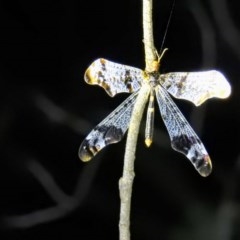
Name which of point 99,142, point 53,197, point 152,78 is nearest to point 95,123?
point 53,197

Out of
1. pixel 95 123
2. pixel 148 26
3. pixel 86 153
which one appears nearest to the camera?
pixel 148 26

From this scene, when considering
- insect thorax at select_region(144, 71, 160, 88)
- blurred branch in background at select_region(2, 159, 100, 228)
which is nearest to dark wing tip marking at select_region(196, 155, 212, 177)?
insect thorax at select_region(144, 71, 160, 88)

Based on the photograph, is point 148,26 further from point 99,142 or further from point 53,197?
point 53,197

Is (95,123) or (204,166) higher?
(95,123)

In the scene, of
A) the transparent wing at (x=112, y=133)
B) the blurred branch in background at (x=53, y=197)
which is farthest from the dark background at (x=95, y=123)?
the transparent wing at (x=112, y=133)

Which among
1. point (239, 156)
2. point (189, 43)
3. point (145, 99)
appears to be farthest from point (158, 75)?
point (239, 156)

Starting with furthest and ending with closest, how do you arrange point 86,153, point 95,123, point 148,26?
point 95,123 → point 86,153 → point 148,26
